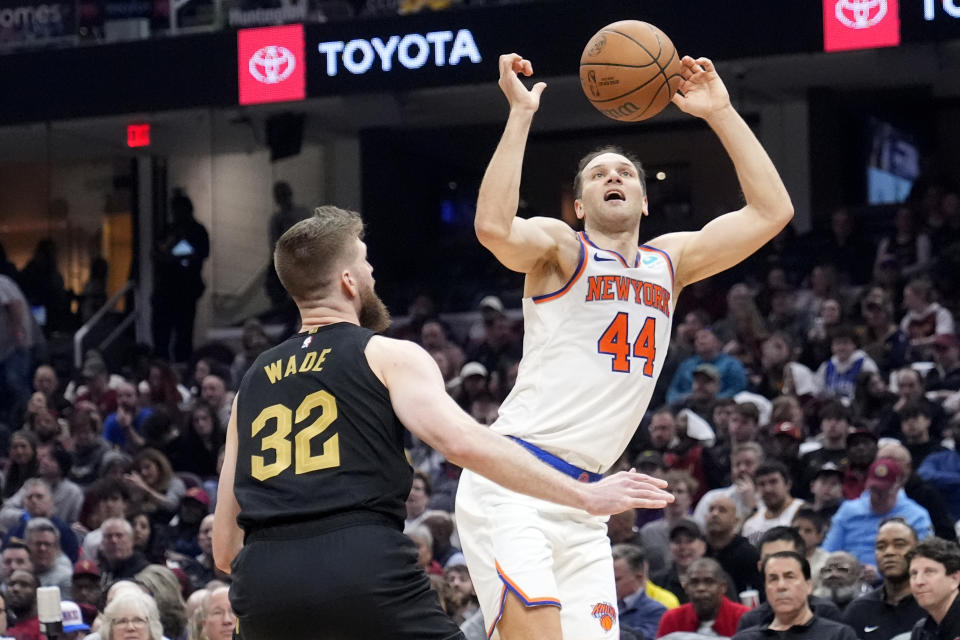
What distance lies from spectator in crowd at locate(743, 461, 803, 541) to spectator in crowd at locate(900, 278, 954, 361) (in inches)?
139

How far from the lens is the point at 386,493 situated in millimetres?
4035

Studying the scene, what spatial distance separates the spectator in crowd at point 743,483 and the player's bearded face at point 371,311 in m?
6.41

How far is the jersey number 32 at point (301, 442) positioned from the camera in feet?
13.2

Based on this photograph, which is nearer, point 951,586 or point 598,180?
point 598,180

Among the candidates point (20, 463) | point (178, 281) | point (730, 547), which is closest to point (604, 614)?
point (730, 547)

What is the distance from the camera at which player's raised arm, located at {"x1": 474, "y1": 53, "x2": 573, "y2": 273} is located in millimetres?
5188

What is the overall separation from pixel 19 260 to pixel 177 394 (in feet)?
14.2

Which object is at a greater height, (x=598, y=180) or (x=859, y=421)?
(x=598, y=180)

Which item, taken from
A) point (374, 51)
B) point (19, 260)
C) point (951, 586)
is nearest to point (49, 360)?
point (19, 260)

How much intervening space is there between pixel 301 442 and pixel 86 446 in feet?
34.1

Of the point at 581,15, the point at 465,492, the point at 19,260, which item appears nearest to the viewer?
the point at 465,492

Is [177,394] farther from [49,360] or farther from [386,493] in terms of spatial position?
[386,493]

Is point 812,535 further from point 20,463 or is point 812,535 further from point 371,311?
point 20,463

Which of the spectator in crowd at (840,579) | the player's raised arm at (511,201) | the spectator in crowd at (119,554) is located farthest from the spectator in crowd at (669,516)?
the player's raised arm at (511,201)
